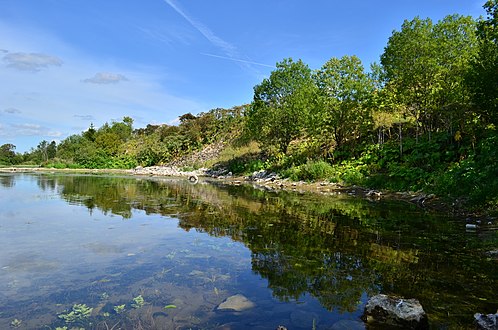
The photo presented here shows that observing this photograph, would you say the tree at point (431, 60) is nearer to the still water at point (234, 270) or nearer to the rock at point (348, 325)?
the still water at point (234, 270)

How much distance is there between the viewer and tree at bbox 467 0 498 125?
1238 centimetres

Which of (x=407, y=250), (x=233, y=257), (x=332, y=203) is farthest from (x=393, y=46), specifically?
(x=233, y=257)

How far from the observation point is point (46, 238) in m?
8.58

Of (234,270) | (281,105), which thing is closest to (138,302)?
(234,270)

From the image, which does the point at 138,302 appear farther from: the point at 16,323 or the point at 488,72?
the point at 488,72

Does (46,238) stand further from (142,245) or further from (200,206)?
(200,206)

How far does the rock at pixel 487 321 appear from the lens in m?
3.89

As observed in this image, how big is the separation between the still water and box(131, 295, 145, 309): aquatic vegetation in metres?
0.01

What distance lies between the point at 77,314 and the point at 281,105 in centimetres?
3312

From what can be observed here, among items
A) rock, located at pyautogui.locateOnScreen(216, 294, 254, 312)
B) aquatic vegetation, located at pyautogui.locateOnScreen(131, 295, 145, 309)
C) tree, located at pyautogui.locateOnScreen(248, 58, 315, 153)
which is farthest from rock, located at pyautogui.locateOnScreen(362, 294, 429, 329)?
tree, located at pyautogui.locateOnScreen(248, 58, 315, 153)

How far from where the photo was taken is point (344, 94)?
28281 mm

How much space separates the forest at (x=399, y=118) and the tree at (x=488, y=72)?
1.5 inches

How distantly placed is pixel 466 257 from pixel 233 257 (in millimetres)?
4811

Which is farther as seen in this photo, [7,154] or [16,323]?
[7,154]
